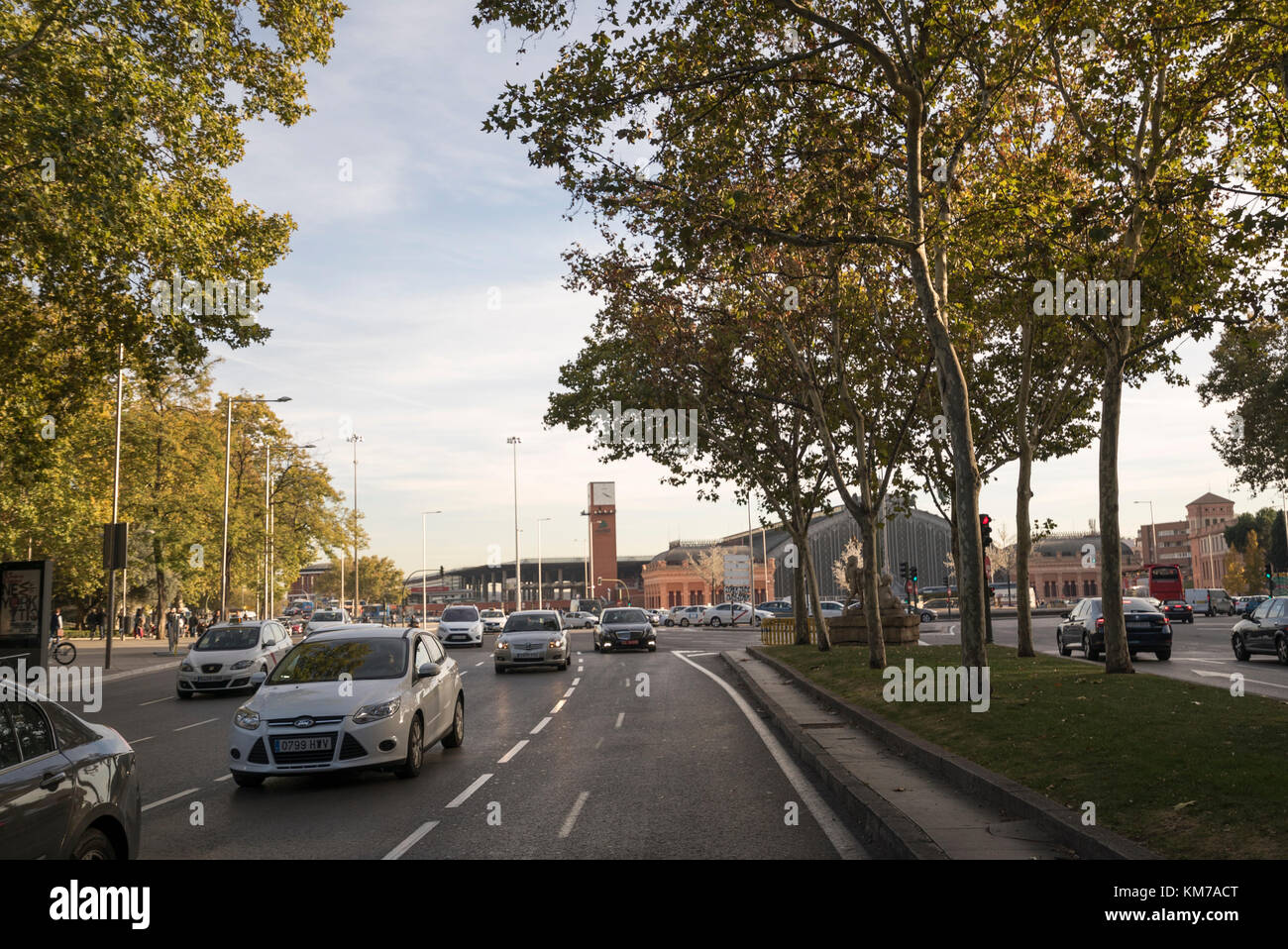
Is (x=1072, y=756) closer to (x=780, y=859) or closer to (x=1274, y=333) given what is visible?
(x=780, y=859)

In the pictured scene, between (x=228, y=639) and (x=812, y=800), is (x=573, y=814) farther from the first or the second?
(x=228, y=639)

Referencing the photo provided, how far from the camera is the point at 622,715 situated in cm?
1702

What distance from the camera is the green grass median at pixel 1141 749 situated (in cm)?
654

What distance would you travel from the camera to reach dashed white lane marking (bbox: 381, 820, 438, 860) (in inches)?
280

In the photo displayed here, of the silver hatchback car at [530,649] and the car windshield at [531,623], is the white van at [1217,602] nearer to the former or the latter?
the car windshield at [531,623]

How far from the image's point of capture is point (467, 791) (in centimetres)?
995

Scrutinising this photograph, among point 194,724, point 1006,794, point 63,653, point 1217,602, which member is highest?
point 1006,794

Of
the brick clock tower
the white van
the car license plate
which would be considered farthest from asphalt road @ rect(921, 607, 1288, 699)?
the brick clock tower

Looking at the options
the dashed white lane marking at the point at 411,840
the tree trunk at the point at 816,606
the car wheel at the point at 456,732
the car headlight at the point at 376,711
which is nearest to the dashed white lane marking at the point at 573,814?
the dashed white lane marking at the point at 411,840

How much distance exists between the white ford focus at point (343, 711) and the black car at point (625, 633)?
84.2 feet

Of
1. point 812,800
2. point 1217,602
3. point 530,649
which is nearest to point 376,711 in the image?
point 812,800

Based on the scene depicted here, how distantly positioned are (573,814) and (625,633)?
29.3 m
